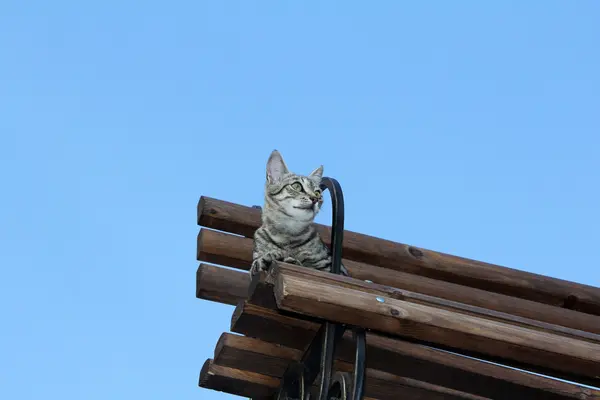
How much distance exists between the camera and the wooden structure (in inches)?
209

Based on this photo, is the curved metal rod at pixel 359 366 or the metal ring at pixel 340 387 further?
the metal ring at pixel 340 387

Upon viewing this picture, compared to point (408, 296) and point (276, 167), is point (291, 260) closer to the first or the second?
point (276, 167)

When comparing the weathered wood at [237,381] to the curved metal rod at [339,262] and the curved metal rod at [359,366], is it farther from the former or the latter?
the curved metal rod at [359,366]

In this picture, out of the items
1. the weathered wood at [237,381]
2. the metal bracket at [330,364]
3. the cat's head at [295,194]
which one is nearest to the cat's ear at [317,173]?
the cat's head at [295,194]

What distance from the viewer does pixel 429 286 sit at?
7527mm

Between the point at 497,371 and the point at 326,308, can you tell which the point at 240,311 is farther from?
the point at 497,371

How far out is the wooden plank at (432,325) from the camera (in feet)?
17.1

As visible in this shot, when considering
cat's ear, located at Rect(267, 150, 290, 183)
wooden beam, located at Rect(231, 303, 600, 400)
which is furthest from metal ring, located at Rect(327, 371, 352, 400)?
cat's ear, located at Rect(267, 150, 290, 183)

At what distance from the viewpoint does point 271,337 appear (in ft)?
20.9

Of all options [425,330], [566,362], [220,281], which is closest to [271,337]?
[220,281]

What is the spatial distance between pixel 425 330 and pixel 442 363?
3.50ft

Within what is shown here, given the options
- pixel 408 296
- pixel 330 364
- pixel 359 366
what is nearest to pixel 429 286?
pixel 330 364

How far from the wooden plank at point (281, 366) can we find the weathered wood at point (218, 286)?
463 mm

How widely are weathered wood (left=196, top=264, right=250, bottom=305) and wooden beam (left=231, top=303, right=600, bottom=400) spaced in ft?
2.50
